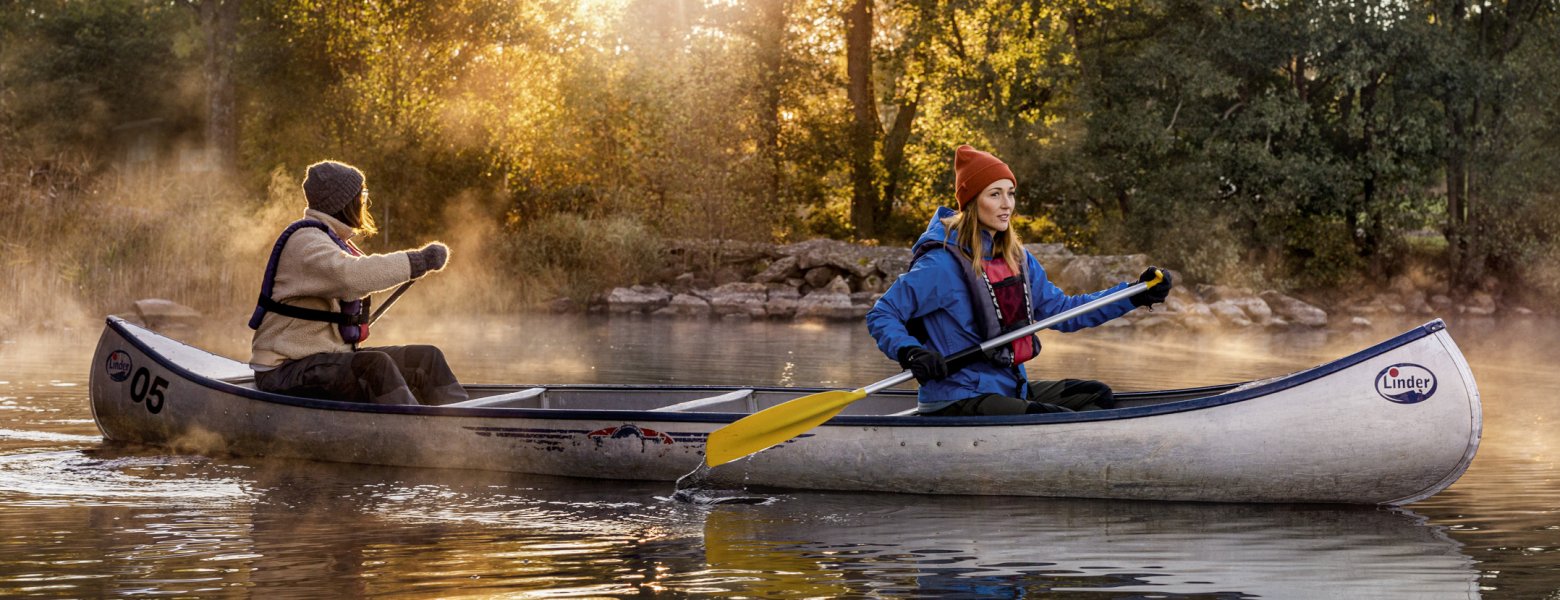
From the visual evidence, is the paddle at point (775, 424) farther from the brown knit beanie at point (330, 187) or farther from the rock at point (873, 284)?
the rock at point (873, 284)

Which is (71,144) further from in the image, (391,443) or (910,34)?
(391,443)

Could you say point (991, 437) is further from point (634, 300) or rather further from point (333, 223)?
point (634, 300)

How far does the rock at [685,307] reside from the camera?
19953 millimetres

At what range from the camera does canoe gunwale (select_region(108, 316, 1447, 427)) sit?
5.45 metres

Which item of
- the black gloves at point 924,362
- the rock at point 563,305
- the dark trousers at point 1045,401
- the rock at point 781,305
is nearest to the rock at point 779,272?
the rock at point 781,305

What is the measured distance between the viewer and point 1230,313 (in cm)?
1988

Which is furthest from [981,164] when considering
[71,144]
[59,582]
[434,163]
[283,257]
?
[71,144]

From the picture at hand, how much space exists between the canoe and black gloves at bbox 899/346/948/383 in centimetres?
44

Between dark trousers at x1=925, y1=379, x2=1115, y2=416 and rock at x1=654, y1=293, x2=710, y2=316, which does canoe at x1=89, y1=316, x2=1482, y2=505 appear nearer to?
dark trousers at x1=925, y1=379, x2=1115, y2=416

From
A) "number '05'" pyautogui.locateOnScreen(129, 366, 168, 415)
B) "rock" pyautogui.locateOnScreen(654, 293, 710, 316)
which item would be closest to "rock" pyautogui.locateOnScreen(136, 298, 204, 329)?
"rock" pyautogui.locateOnScreen(654, 293, 710, 316)

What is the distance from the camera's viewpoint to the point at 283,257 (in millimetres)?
6309

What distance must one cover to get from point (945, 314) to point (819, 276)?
51.7ft

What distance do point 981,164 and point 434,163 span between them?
668 inches

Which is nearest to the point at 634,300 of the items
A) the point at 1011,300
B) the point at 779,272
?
the point at 779,272
